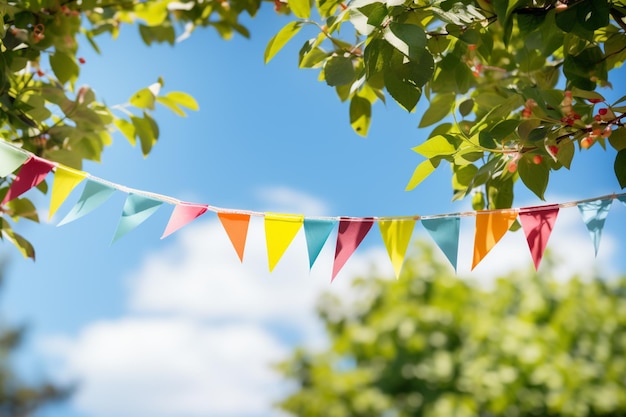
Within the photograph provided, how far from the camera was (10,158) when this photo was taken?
1861mm

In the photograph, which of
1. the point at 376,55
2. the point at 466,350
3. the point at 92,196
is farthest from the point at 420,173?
the point at 466,350

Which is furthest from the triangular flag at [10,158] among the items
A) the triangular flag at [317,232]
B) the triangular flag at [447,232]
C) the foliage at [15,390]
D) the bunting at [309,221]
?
the foliage at [15,390]

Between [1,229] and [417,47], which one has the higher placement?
[417,47]

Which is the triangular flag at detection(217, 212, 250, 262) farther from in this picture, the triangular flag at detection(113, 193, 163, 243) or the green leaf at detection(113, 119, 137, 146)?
the green leaf at detection(113, 119, 137, 146)

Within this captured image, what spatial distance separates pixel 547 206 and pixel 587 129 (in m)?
0.30

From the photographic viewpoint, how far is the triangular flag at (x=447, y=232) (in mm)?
1923

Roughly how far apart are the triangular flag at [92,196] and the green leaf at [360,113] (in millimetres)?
769

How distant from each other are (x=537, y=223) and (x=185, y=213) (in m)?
1.01

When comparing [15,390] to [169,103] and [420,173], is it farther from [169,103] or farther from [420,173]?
[420,173]

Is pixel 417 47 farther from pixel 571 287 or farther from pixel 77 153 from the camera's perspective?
pixel 571 287

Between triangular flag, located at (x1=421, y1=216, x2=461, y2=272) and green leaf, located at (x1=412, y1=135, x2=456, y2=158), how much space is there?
1.08 feet

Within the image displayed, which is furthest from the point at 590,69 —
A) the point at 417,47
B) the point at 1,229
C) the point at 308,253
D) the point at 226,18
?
the point at 1,229

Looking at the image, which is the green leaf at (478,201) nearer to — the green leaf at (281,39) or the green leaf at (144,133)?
the green leaf at (281,39)

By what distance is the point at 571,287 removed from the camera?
7.73m
